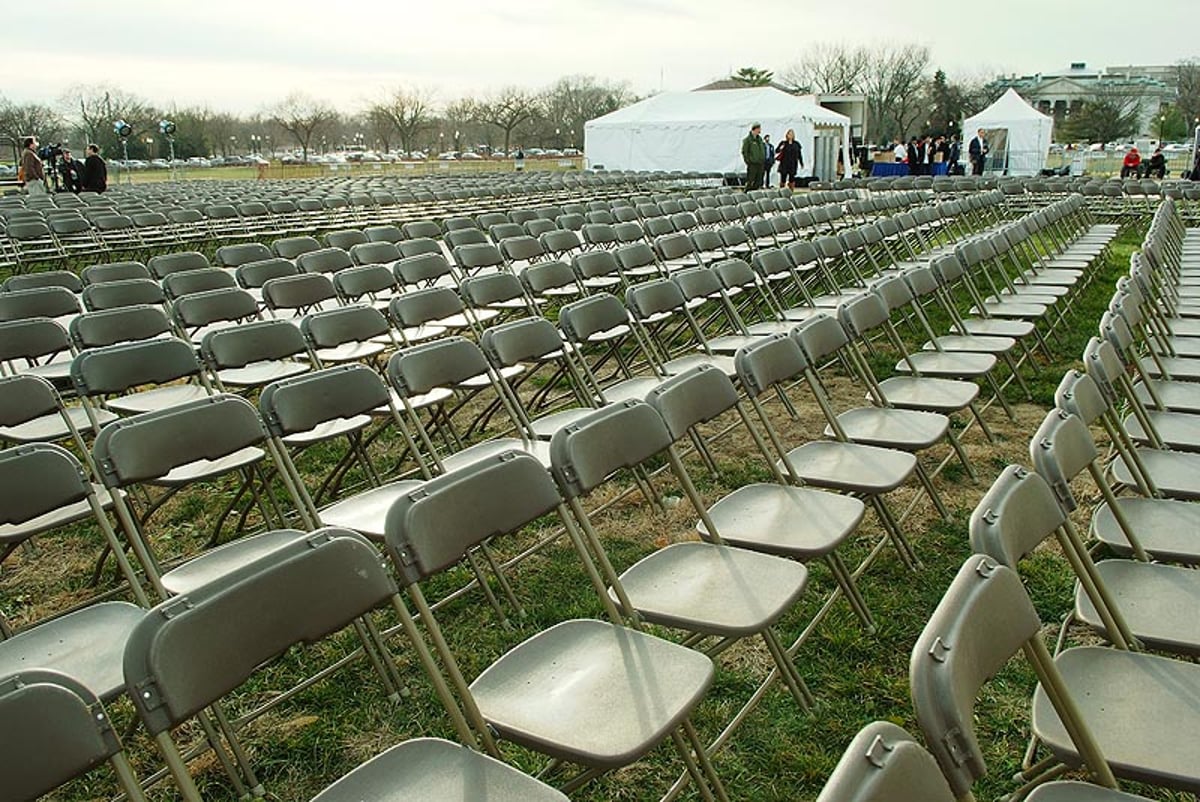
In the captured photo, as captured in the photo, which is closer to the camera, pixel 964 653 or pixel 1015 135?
pixel 964 653

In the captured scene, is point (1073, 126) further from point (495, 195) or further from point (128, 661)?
point (128, 661)

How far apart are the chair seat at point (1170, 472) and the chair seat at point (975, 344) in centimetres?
165

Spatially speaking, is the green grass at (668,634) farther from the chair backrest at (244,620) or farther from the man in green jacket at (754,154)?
the man in green jacket at (754,154)

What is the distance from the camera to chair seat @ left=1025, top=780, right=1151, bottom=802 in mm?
1675

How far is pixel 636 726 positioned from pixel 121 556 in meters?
1.60

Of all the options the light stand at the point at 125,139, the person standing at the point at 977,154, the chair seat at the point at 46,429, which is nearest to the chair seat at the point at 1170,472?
the chair seat at the point at 46,429

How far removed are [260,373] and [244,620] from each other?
3166mm

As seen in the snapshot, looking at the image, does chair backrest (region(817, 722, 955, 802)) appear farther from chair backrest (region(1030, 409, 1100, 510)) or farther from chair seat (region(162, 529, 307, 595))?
chair seat (region(162, 529, 307, 595))

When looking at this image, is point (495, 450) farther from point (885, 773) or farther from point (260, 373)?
point (885, 773)

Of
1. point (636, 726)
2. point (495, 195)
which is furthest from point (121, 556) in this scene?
point (495, 195)

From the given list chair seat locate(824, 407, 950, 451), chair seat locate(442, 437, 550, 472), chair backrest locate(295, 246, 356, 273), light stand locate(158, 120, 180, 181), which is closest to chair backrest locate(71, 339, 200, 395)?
chair seat locate(442, 437, 550, 472)

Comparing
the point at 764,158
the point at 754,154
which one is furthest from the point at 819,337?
the point at 764,158

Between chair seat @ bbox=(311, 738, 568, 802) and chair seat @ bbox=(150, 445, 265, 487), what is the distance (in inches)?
62.3

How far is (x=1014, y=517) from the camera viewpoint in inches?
79.7
